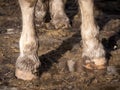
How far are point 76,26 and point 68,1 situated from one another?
1.73 metres

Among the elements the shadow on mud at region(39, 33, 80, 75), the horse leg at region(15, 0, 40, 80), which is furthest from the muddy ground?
the horse leg at region(15, 0, 40, 80)

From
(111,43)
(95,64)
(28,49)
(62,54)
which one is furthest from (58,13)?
(28,49)

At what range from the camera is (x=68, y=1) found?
890 centimetres

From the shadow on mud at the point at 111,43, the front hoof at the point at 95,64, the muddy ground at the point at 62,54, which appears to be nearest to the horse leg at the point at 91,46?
the front hoof at the point at 95,64

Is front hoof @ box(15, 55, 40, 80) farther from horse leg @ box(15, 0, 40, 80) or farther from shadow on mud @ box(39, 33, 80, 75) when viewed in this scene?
shadow on mud @ box(39, 33, 80, 75)

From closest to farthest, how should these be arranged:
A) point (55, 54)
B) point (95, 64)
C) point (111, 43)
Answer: point (95, 64), point (55, 54), point (111, 43)

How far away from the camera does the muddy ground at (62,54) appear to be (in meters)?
5.08

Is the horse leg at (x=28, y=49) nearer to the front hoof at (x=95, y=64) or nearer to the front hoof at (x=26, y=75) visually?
the front hoof at (x=26, y=75)

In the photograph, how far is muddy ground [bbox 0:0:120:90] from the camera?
508 centimetres

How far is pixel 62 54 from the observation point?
19.5ft

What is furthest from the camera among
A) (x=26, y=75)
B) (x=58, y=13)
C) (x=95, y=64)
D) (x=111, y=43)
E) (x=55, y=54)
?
(x=58, y=13)

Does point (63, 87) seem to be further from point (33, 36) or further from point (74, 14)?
point (74, 14)

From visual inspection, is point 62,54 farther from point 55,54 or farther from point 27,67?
point 27,67

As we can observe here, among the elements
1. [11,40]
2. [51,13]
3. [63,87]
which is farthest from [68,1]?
[63,87]
